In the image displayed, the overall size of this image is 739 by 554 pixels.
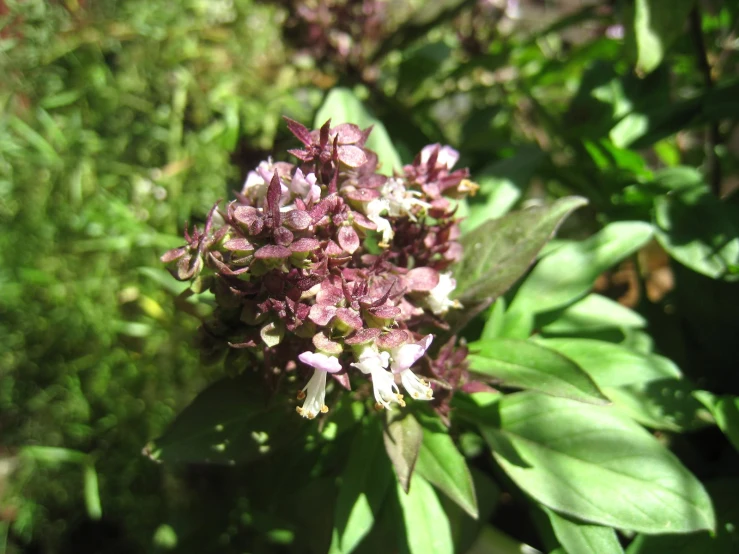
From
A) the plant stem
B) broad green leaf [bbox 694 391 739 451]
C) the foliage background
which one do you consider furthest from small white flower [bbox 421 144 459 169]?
the plant stem

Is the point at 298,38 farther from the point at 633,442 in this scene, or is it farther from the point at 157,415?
the point at 633,442

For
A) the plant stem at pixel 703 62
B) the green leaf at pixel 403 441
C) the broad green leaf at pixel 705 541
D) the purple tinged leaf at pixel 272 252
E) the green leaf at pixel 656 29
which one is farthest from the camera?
the plant stem at pixel 703 62

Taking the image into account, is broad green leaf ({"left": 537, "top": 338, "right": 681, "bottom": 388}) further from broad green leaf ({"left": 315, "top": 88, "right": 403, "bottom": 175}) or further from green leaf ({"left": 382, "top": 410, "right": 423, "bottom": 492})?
broad green leaf ({"left": 315, "top": 88, "right": 403, "bottom": 175})

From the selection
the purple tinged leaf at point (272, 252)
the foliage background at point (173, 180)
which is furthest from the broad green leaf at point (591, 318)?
the purple tinged leaf at point (272, 252)

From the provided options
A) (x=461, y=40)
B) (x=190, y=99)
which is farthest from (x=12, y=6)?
(x=461, y=40)

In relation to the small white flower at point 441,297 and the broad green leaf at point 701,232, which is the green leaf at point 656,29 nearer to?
the broad green leaf at point 701,232

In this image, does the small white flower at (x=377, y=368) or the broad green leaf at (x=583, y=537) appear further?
the broad green leaf at (x=583, y=537)

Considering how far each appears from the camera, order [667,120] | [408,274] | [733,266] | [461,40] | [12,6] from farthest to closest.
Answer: [461,40] → [12,6] → [667,120] → [733,266] → [408,274]
